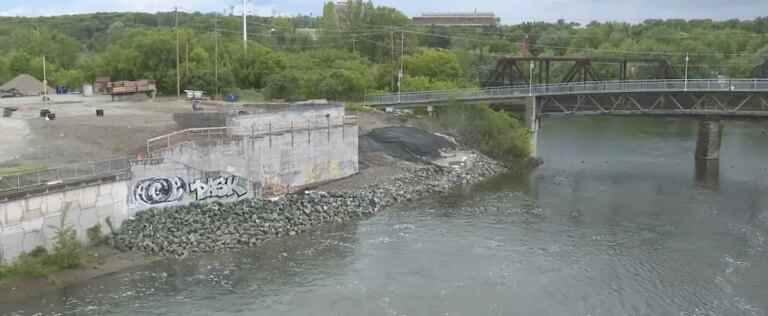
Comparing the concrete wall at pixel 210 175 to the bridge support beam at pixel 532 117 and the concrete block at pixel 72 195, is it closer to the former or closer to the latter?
the concrete block at pixel 72 195

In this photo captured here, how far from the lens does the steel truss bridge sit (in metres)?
64.7

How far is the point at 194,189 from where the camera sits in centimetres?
4322

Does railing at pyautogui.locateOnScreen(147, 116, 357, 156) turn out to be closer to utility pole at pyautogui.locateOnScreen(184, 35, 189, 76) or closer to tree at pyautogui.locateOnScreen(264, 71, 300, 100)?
tree at pyautogui.locateOnScreen(264, 71, 300, 100)

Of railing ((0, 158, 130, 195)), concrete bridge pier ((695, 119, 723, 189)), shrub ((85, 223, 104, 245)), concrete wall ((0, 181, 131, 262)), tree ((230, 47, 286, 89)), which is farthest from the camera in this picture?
tree ((230, 47, 286, 89))

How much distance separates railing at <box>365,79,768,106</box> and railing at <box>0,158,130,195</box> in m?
35.2

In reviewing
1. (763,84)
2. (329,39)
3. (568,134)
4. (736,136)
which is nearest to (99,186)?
(763,84)

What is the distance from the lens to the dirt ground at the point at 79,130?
44.1m

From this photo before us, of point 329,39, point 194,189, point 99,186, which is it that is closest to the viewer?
point 99,186

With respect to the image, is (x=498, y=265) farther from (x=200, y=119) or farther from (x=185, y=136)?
(x=200, y=119)

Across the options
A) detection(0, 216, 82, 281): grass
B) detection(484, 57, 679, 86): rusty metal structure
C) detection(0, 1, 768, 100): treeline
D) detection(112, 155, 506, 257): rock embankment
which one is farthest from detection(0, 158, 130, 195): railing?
detection(484, 57, 679, 86): rusty metal structure

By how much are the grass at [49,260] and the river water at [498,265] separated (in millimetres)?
1639

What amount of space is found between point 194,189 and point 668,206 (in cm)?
2874

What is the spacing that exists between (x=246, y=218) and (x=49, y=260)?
1071 centimetres

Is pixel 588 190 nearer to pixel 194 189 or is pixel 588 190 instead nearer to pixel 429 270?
pixel 429 270
